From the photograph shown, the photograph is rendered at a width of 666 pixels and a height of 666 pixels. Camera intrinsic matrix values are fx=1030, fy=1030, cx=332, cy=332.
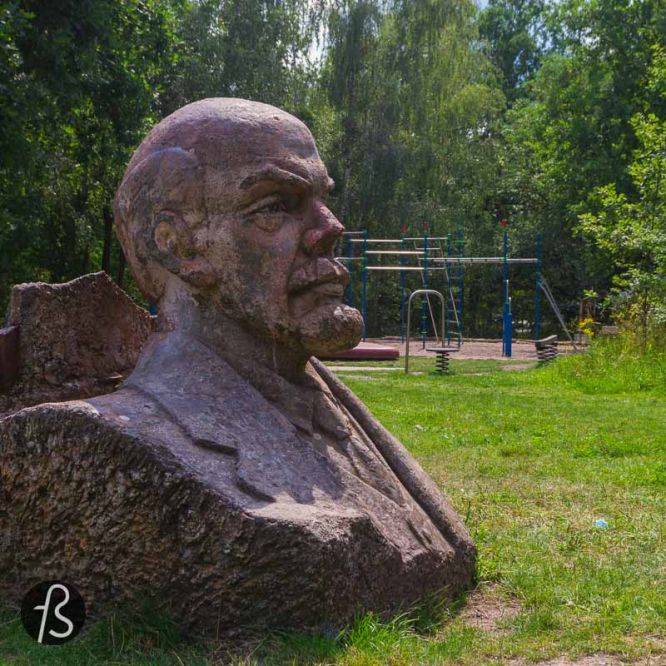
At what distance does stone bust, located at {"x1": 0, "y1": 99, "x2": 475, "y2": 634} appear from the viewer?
3195 mm

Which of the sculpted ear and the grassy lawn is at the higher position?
the sculpted ear

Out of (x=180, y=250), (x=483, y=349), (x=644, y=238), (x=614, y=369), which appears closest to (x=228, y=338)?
(x=180, y=250)

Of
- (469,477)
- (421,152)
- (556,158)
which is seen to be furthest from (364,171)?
(469,477)

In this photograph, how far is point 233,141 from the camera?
3824 millimetres

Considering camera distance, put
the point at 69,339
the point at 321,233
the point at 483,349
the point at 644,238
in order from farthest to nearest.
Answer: the point at 483,349 → the point at 644,238 → the point at 69,339 → the point at 321,233

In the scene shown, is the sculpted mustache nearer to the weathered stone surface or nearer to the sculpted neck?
the sculpted neck

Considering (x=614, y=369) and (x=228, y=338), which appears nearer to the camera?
(x=228, y=338)

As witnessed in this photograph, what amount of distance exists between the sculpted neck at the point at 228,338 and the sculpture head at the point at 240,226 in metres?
0.01

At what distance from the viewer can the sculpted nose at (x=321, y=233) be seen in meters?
3.90

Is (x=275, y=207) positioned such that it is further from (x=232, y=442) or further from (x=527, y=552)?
(x=527, y=552)

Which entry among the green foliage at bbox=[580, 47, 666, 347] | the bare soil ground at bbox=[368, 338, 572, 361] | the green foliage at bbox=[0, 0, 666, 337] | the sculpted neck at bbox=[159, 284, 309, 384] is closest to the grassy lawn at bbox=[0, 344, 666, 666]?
the sculpted neck at bbox=[159, 284, 309, 384]
